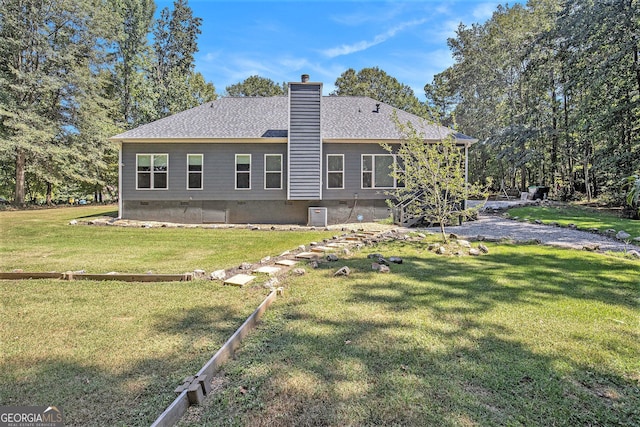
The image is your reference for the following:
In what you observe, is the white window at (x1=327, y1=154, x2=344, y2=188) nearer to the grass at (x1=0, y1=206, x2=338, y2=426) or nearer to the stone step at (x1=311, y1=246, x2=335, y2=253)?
the stone step at (x1=311, y1=246, x2=335, y2=253)

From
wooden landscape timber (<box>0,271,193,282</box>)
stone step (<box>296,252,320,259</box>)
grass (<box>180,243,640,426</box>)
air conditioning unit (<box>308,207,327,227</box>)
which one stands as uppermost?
air conditioning unit (<box>308,207,327,227</box>)

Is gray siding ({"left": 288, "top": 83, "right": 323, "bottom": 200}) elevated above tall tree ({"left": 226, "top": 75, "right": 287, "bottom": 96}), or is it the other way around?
tall tree ({"left": 226, "top": 75, "right": 287, "bottom": 96})

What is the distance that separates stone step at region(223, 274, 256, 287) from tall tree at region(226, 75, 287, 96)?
34948mm

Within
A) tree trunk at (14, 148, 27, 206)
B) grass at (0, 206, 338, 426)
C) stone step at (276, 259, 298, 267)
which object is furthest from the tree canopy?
stone step at (276, 259, 298, 267)

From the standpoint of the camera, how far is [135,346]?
2611mm

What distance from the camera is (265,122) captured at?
525 inches

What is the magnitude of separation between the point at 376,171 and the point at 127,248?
891 centimetres

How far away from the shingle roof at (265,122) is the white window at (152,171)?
78cm

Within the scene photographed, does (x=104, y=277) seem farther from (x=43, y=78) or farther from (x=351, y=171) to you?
(x=43, y=78)

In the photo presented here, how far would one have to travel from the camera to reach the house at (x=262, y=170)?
12141 millimetres

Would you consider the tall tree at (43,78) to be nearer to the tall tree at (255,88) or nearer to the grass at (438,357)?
the tall tree at (255,88)

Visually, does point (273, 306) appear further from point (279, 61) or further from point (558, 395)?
point (279, 61)

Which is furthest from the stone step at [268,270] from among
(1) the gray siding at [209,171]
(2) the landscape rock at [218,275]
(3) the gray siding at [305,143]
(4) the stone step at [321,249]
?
(1) the gray siding at [209,171]

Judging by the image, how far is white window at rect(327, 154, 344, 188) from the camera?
12656 mm
